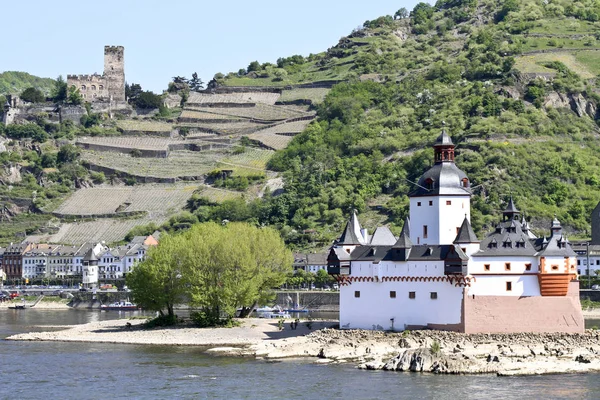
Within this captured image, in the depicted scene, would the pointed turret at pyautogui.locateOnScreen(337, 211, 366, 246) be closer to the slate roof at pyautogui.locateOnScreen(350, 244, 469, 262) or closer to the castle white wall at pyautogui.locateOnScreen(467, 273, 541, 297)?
the slate roof at pyautogui.locateOnScreen(350, 244, 469, 262)

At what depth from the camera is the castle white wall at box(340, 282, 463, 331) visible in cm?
8256

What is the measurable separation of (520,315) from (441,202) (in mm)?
9699

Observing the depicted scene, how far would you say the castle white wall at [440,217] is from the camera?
86500 mm

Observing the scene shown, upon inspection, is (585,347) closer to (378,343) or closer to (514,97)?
(378,343)

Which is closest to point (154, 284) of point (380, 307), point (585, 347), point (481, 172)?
point (380, 307)

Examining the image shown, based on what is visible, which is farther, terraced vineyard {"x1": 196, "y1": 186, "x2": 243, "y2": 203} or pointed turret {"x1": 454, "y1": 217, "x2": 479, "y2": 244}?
terraced vineyard {"x1": 196, "y1": 186, "x2": 243, "y2": 203}

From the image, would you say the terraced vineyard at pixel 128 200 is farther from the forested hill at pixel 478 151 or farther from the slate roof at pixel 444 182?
the slate roof at pixel 444 182

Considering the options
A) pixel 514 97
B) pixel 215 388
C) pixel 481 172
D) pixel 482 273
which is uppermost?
pixel 514 97

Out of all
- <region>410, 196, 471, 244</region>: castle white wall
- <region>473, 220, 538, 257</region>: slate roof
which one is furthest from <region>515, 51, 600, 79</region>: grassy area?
<region>473, 220, 538, 257</region>: slate roof

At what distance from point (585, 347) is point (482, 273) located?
825 centimetres

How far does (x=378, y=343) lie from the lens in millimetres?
A: 81250

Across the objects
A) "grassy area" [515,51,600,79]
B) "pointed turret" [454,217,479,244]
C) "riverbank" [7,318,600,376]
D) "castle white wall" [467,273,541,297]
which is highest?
"grassy area" [515,51,600,79]

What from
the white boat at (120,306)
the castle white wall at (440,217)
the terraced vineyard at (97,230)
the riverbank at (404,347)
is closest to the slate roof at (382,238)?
the castle white wall at (440,217)

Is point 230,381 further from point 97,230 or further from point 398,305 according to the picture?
point 97,230
